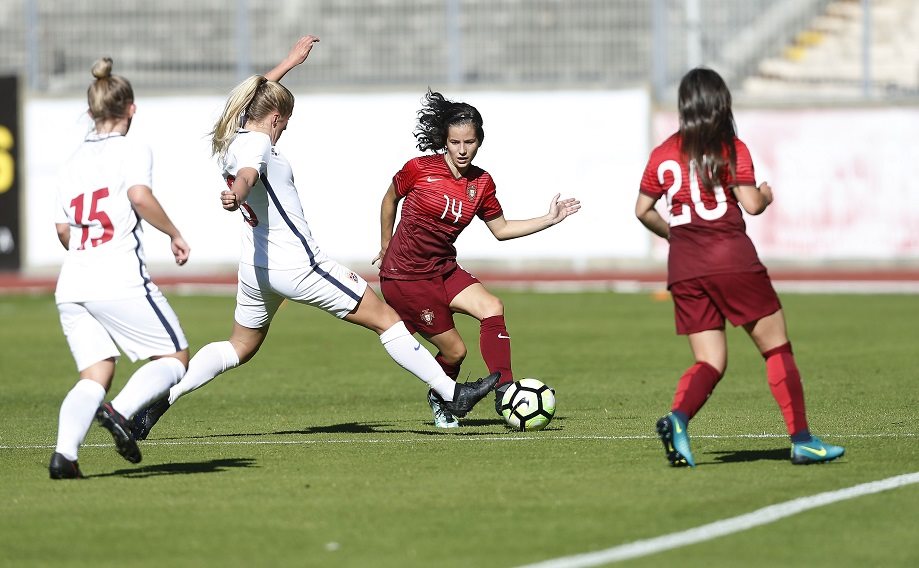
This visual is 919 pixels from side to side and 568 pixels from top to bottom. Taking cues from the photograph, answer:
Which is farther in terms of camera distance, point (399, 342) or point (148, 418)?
point (399, 342)

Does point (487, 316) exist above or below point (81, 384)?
below

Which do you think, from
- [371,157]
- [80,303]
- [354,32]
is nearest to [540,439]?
[80,303]

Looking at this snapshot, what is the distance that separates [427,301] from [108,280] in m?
2.78

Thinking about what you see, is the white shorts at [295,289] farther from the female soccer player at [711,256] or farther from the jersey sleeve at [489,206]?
the female soccer player at [711,256]

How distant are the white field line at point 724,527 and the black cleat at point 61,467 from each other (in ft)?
9.13

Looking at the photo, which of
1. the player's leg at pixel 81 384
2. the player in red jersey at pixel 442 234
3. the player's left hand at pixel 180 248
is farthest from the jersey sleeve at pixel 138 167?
the player in red jersey at pixel 442 234

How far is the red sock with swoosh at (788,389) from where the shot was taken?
752 centimetres

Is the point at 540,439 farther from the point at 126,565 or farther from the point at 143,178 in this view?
the point at 126,565

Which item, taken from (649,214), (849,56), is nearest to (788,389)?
(649,214)

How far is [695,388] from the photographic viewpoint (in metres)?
7.48

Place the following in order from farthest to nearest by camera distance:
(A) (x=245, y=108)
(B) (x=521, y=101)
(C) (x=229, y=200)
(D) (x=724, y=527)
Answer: (B) (x=521, y=101) → (A) (x=245, y=108) → (C) (x=229, y=200) → (D) (x=724, y=527)

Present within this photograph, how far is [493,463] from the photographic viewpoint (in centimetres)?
785

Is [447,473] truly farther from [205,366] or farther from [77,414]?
[205,366]

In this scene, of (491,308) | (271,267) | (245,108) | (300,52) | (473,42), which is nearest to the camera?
(245,108)
